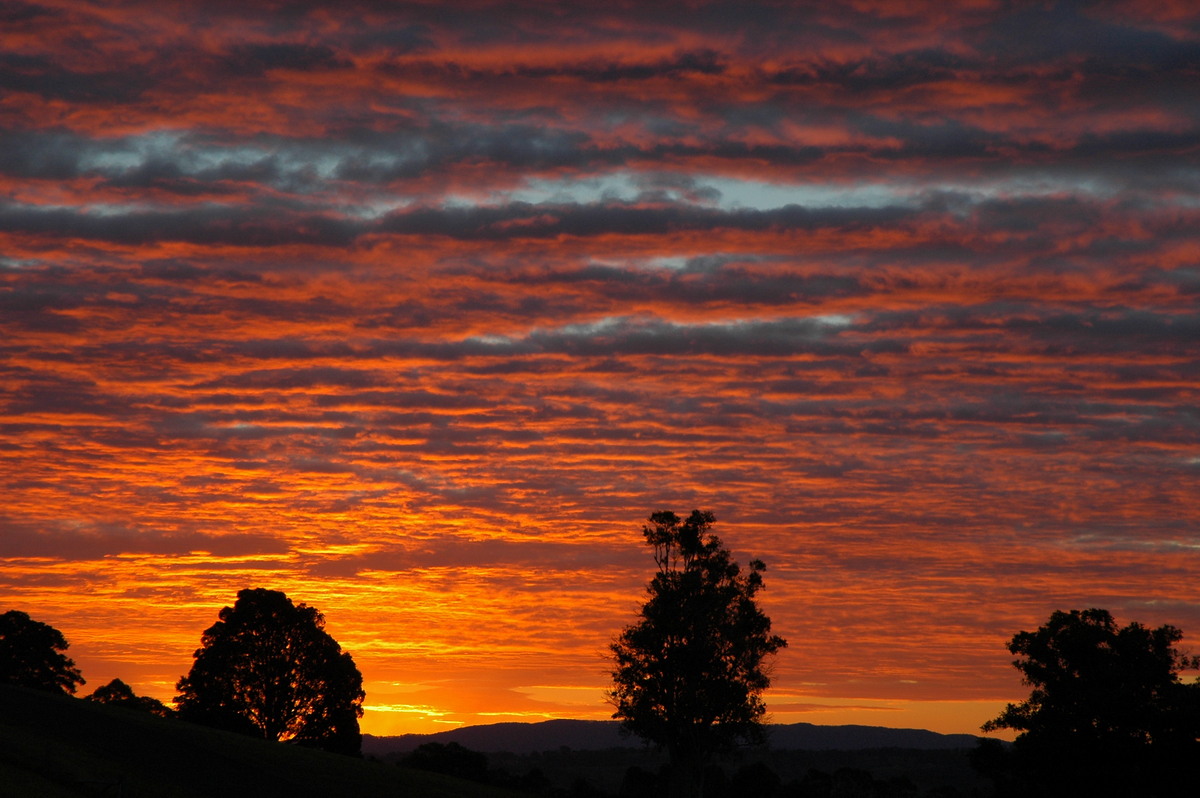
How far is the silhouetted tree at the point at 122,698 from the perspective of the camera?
136 m

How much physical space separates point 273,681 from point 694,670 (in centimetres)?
3988

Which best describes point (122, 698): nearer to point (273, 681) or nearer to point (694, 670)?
point (273, 681)

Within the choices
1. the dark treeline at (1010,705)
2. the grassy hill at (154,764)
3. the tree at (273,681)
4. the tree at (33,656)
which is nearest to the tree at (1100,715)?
the dark treeline at (1010,705)

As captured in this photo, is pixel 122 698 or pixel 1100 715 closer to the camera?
pixel 1100 715

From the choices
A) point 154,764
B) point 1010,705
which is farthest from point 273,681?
point 1010,705

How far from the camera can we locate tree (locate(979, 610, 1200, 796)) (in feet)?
249

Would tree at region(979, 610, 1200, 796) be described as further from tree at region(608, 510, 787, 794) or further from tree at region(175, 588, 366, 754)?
tree at region(175, 588, 366, 754)

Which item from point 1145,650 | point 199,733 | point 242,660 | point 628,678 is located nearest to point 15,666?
point 242,660

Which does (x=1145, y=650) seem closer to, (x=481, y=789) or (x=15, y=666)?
(x=481, y=789)

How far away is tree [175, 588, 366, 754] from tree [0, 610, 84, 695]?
1836cm

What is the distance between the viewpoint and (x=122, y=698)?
138 m

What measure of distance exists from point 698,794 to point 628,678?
366 inches

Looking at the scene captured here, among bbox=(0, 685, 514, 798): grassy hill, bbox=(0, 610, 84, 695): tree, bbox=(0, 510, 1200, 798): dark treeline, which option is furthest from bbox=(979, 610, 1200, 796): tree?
bbox=(0, 610, 84, 695): tree

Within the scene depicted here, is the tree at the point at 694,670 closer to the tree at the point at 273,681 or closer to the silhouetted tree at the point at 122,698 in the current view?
the tree at the point at 273,681
